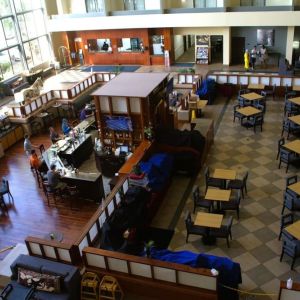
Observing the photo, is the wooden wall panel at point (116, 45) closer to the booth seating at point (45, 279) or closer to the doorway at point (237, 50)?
the doorway at point (237, 50)

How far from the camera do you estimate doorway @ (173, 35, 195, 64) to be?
26.3 metres

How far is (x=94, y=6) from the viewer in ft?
83.7

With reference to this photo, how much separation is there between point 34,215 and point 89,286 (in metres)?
4.28

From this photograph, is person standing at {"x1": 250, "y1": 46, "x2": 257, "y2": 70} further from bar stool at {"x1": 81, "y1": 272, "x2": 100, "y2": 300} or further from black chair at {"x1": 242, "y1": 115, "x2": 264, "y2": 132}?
bar stool at {"x1": 81, "y1": 272, "x2": 100, "y2": 300}

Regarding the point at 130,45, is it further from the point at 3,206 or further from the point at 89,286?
the point at 89,286

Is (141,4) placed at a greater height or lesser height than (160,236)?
greater

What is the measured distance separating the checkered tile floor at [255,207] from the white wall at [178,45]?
1141 cm

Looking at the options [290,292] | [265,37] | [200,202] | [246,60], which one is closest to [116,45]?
[246,60]

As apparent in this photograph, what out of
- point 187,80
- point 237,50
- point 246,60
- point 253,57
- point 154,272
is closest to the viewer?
point 154,272

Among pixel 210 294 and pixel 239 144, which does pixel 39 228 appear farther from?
pixel 239 144

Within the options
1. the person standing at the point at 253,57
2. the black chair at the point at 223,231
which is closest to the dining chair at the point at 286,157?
the black chair at the point at 223,231

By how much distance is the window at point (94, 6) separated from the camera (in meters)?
24.9

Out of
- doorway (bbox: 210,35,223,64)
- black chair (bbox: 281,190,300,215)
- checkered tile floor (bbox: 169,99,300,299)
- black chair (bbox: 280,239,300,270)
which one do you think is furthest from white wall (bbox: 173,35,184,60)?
black chair (bbox: 280,239,300,270)

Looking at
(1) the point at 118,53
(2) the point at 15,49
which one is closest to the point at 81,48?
(1) the point at 118,53
